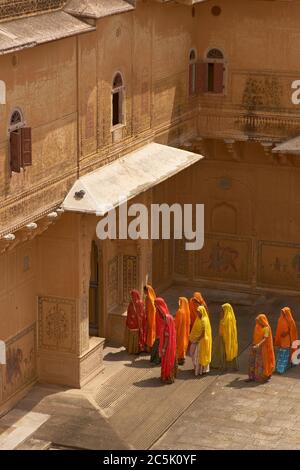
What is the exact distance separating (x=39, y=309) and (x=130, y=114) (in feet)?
12.2

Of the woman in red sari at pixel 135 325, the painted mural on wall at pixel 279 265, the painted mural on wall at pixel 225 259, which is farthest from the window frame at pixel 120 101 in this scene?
the painted mural on wall at pixel 279 265

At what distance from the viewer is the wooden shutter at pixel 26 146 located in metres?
18.3

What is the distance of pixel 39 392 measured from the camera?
20906 millimetres

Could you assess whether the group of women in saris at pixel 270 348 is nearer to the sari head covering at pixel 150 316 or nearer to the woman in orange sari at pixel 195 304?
the woman in orange sari at pixel 195 304

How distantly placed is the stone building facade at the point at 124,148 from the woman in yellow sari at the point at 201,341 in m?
1.66

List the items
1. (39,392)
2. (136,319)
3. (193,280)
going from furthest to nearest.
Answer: (193,280) < (136,319) < (39,392)

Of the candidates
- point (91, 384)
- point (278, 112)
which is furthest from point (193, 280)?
point (91, 384)

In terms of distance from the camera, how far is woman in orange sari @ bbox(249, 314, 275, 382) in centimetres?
2138

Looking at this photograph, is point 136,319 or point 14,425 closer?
point 14,425

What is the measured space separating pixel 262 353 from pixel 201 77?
6.04 meters

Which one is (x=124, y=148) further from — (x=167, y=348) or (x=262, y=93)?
(x=262, y=93)

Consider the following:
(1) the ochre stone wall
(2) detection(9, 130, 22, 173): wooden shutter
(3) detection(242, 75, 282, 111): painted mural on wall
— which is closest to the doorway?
(3) detection(242, 75, 282, 111): painted mural on wall

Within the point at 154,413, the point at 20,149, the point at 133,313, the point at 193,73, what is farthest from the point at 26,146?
the point at 193,73

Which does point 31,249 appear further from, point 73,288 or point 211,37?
point 211,37
